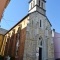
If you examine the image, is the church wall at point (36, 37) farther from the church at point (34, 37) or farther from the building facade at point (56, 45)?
the building facade at point (56, 45)

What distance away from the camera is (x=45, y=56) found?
2280 cm

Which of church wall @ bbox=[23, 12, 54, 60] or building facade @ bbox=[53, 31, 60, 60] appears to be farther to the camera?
building facade @ bbox=[53, 31, 60, 60]

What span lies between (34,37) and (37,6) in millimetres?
7171

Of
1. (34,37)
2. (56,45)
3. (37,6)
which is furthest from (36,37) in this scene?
(37,6)

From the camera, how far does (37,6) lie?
25.8 metres

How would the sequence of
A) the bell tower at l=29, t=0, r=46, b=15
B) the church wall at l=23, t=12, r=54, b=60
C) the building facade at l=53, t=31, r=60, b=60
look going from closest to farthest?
1. the church wall at l=23, t=12, r=54, b=60
2. the building facade at l=53, t=31, r=60, b=60
3. the bell tower at l=29, t=0, r=46, b=15

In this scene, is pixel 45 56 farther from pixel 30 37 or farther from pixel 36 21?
pixel 36 21

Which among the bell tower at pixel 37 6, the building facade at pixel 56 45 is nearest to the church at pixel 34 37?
the bell tower at pixel 37 6

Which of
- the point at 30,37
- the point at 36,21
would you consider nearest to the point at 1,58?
the point at 30,37

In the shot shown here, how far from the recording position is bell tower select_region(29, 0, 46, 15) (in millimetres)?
25703

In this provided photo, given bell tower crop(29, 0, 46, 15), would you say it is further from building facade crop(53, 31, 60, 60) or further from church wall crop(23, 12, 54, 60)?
building facade crop(53, 31, 60, 60)

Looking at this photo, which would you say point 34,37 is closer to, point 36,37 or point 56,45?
point 36,37

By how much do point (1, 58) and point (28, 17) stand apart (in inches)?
352

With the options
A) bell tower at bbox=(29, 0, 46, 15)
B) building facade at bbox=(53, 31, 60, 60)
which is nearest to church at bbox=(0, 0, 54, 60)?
bell tower at bbox=(29, 0, 46, 15)
